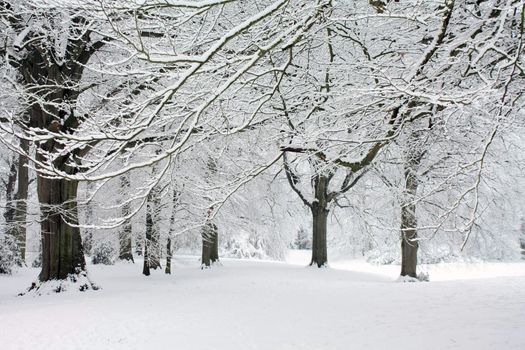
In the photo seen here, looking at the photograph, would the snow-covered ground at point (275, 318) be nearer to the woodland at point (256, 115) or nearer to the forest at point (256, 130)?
the forest at point (256, 130)

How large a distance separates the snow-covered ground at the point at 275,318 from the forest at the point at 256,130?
0.17 ft

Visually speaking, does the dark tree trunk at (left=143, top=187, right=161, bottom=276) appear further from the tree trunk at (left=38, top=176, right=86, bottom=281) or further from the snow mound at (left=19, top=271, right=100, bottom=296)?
the tree trunk at (left=38, top=176, right=86, bottom=281)

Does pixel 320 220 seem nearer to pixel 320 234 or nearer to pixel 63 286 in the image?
pixel 320 234

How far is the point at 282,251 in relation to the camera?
29.9 metres

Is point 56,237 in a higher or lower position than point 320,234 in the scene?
higher

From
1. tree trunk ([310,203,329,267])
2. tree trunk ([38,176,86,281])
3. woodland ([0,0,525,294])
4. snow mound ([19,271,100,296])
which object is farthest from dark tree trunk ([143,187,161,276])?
tree trunk ([310,203,329,267])

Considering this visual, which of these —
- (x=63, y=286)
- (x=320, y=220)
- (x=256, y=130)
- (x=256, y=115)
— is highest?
(x=256, y=130)

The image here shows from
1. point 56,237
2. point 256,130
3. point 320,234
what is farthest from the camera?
point 320,234

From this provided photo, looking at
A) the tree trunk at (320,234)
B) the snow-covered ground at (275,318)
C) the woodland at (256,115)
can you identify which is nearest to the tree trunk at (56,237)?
the woodland at (256,115)

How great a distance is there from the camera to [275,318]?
24.6ft

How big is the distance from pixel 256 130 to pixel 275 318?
3.28 metres

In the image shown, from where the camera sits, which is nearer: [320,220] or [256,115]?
[256,115]

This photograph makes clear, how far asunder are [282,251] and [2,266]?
695 inches

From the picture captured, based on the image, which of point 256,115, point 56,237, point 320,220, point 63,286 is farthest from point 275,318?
point 320,220
